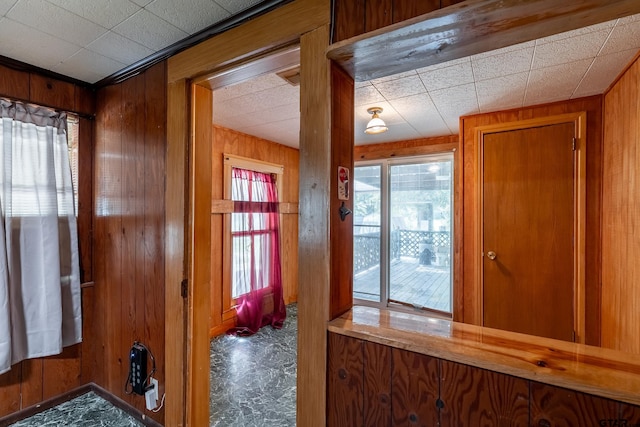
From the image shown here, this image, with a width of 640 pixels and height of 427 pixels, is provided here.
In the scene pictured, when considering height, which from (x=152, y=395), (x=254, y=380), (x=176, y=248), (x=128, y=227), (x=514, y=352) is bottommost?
(x=254, y=380)

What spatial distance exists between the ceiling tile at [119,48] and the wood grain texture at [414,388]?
2.02m

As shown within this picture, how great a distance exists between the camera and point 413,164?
3.93 metres

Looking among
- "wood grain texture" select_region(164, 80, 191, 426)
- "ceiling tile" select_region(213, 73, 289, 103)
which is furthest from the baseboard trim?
"ceiling tile" select_region(213, 73, 289, 103)

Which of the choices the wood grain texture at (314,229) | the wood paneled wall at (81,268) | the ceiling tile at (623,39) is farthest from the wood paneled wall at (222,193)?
the ceiling tile at (623,39)

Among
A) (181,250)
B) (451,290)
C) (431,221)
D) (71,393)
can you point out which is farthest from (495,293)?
(71,393)

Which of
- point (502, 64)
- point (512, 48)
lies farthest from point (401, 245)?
point (512, 48)

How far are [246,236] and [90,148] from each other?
1.79 metres

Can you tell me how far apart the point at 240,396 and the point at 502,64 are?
2936mm

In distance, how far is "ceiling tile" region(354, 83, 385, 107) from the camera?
2.27m

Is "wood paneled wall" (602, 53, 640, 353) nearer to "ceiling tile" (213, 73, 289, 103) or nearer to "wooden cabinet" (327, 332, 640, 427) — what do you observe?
"wooden cabinet" (327, 332, 640, 427)

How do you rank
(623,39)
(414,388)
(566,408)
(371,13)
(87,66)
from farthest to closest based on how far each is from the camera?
(87,66) < (623,39) < (371,13) < (414,388) < (566,408)

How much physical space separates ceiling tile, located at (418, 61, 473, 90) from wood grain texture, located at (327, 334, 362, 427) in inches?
70.6

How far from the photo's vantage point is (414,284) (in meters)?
3.95

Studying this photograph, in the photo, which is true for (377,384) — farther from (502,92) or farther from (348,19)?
(502,92)
